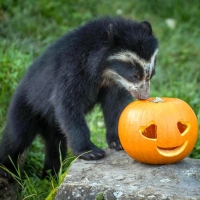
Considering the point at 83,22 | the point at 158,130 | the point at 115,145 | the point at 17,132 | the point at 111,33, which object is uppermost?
the point at 111,33

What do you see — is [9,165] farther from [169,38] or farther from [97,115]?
[169,38]

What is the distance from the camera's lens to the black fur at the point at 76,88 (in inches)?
221

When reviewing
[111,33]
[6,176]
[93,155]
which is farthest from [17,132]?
[111,33]

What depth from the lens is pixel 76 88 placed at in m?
5.75

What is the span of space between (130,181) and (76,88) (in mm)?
1548

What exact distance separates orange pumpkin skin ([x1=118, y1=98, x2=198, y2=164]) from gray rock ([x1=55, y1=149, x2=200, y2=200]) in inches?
5.6

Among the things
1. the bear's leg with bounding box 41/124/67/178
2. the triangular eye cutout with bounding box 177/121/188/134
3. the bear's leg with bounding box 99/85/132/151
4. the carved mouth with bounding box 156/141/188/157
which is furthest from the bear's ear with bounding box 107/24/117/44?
the bear's leg with bounding box 41/124/67/178

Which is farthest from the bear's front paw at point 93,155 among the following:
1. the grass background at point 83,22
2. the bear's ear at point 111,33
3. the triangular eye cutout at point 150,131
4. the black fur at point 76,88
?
the grass background at point 83,22

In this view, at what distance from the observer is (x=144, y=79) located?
18.2 ft

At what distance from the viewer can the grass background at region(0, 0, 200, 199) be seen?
7.98 m

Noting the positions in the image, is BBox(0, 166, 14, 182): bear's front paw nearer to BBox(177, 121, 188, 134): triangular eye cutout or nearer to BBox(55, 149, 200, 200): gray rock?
BBox(55, 149, 200, 200): gray rock

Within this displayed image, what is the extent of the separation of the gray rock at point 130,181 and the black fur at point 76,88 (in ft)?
1.37

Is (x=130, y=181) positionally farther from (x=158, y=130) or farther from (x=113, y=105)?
(x=113, y=105)

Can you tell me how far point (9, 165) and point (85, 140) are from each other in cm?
147
